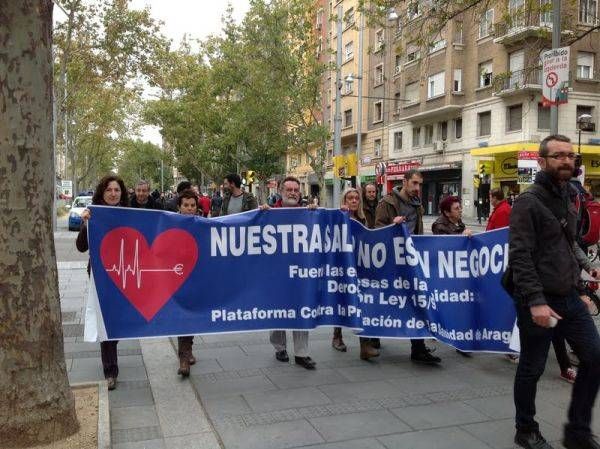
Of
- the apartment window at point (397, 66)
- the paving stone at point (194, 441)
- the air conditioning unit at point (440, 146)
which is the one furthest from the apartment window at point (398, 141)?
the paving stone at point (194, 441)

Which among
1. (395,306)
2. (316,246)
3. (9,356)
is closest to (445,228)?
(395,306)

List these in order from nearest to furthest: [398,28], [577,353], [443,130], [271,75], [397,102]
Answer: [577,353], [398,28], [271,75], [443,130], [397,102]

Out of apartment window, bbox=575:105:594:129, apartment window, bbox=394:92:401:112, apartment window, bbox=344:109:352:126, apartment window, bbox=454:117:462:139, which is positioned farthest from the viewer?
apartment window, bbox=344:109:352:126

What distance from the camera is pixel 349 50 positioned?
43312 mm

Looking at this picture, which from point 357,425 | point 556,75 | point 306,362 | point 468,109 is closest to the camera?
point 357,425

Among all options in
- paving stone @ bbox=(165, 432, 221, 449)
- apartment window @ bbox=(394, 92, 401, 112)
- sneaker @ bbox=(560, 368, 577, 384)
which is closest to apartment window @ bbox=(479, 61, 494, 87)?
apartment window @ bbox=(394, 92, 401, 112)

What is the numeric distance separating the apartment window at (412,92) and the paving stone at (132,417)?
3375 cm

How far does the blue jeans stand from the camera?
140 inches

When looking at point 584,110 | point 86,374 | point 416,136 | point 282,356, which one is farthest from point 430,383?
point 416,136

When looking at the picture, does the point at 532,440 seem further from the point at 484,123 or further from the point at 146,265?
the point at 484,123

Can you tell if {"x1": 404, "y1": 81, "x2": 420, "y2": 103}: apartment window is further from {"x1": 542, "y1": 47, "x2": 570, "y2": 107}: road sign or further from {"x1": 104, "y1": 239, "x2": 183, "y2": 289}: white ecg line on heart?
{"x1": 104, "y1": 239, "x2": 183, "y2": 289}: white ecg line on heart

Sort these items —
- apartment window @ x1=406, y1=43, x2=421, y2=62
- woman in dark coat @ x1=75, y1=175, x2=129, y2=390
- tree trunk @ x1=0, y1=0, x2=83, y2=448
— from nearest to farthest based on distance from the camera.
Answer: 1. tree trunk @ x1=0, y1=0, x2=83, y2=448
2. woman in dark coat @ x1=75, y1=175, x2=129, y2=390
3. apartment window @ x1=406, y1=43, x2=421, y2=62

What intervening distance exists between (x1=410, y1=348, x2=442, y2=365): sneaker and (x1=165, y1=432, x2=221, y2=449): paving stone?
2.48 metres

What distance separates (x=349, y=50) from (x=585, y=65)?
Result: 60.0ft
